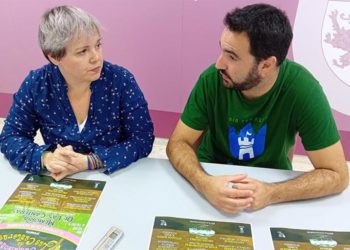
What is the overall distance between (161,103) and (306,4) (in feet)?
3.72

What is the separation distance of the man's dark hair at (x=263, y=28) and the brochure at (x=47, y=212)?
71 centimetres

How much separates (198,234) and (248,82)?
604 millimetres

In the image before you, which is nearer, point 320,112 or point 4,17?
point 320,112

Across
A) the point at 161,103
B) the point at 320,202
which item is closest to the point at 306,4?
the point at 161,103

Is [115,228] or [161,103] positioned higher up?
[115,228]

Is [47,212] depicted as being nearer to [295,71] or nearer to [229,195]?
[229,195]

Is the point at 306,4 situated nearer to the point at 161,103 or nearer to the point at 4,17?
the point at 161,103

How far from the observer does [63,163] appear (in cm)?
129

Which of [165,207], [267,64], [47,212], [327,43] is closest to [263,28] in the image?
[267,64]

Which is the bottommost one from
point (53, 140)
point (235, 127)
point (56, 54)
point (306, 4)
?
point (53, 140)

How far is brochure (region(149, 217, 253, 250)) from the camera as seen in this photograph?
3.38 ft

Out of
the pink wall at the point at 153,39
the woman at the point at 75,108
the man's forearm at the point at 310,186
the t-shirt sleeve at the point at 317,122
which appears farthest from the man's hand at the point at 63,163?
the pink wall at the point at 153,39

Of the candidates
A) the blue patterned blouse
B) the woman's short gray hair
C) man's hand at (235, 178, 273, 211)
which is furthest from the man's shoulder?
the woman's short gray hair

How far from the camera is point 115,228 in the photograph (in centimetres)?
107
